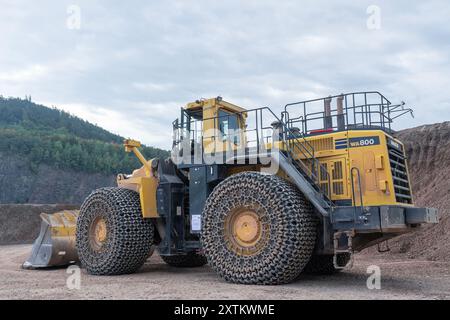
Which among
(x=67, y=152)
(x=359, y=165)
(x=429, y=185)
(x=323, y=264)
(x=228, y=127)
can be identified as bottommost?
(x=323, y=264)

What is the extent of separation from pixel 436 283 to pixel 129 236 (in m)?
5.84

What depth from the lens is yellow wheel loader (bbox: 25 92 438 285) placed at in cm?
806

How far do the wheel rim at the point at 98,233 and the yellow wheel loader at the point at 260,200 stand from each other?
0.08 feet

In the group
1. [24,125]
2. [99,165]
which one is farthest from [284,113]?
[24,125]

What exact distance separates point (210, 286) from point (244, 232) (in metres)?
1.06

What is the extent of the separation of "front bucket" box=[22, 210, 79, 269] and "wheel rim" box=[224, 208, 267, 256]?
508cm

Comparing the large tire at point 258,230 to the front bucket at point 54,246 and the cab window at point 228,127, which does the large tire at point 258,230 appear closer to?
the cab window at point 228,127

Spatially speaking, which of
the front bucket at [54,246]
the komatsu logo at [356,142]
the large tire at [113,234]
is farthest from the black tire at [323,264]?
the front bucket at [54,246]

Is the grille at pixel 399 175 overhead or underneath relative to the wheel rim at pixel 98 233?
overhead

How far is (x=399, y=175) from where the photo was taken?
886 centimetres

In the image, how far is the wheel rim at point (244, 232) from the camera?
831 cm

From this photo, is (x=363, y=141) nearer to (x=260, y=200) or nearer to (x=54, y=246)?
(x=260, y=200)

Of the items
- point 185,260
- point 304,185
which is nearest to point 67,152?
point 185,260

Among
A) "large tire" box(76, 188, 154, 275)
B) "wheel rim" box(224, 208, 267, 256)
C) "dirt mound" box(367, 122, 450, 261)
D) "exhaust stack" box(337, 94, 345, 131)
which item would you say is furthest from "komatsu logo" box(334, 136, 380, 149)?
"dirt mound" box(367, 122, 450, 261)
